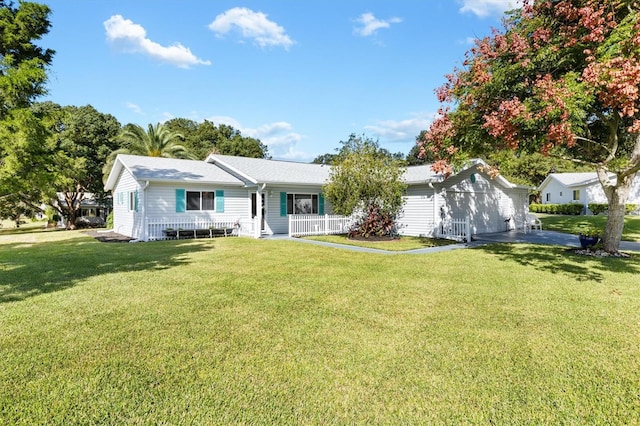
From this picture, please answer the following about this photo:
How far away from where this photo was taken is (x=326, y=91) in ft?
72.6

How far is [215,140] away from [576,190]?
45.3 m

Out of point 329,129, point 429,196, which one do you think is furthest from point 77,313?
point 329,129

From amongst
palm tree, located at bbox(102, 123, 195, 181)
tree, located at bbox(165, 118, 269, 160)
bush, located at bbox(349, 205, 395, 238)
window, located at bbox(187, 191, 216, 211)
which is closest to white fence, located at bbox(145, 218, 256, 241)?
window, located at bbox(187, 191, 216, 211)

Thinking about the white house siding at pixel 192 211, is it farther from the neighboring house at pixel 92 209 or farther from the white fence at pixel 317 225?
the neighboring house at pixel 92 209

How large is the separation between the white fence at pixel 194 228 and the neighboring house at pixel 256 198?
0.04 metres

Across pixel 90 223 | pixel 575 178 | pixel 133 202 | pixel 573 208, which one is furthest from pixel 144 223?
pixel 575 178

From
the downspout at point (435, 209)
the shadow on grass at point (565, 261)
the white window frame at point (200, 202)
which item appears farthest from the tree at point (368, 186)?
the white window frame at point (200, 202)

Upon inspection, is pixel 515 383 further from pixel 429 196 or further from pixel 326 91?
pixel 326 91

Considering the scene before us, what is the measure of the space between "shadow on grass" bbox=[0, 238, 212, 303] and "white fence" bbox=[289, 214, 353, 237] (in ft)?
15.7

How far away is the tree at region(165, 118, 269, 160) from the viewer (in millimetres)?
44438

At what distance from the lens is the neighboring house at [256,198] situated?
15680mm

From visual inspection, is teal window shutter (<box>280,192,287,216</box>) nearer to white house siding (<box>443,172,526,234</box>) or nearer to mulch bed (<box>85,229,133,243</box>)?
mulch bed (<box>85,229,133,243</box>)

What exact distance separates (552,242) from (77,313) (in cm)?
1585

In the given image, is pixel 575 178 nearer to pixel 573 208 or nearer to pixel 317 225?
pixel 573 208
